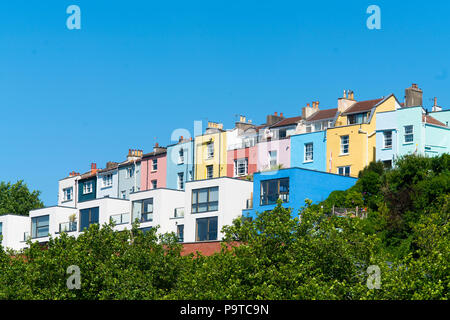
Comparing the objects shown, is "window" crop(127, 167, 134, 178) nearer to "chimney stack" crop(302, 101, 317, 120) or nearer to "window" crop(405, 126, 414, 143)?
"chimney stack" crop(302, 101, 317, 120)

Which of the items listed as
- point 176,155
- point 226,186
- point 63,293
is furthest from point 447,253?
point 176,155

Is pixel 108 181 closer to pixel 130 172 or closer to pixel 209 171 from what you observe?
pixel 130 172

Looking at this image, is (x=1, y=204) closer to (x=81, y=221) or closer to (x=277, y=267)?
(x=81, y=221)

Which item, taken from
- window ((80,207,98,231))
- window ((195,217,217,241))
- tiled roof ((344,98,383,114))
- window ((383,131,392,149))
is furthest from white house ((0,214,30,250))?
window ((383,131,392,149))

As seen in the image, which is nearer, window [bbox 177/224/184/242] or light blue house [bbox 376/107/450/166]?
light blue house [bbox 376/107/450/166]

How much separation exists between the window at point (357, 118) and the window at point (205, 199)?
1464cm

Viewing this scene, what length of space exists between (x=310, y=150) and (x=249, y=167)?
24.1ft

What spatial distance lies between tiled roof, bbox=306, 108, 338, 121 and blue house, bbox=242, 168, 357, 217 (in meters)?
12.4

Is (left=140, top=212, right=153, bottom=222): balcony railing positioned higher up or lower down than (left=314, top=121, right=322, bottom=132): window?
lower down

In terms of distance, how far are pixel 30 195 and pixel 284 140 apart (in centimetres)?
4359

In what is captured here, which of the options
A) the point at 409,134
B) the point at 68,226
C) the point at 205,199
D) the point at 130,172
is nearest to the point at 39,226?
the point at 68,226

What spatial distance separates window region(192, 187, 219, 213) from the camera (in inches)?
2913

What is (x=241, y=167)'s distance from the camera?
85.2 m

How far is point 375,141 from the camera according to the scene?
76.4 m
